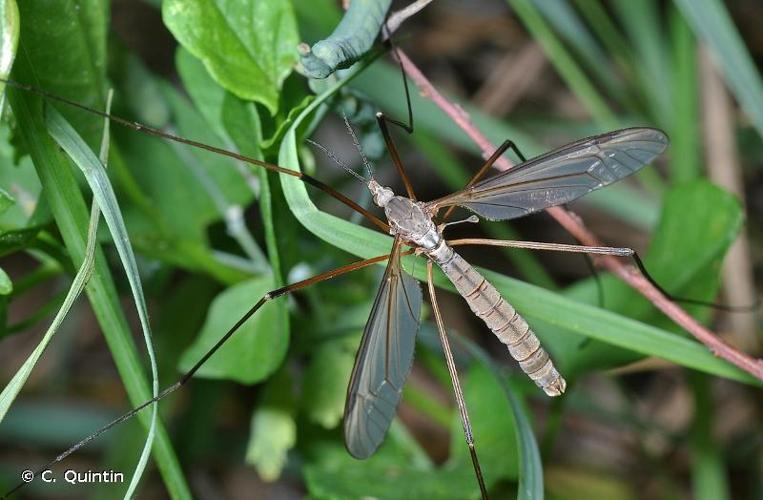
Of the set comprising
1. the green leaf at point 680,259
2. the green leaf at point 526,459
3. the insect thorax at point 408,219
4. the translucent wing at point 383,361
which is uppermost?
the insect thorax at point 408,219

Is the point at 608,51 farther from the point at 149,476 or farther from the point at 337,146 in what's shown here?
the point at 149,476

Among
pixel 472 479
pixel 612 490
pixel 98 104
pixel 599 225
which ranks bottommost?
pixel 612 490

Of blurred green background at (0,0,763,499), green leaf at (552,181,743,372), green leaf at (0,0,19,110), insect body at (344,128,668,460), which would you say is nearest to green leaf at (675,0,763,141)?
blurred green background at (0,0,763,499)

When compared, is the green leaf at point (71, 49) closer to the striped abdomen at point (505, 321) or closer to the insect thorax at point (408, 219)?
the insect thorax at point (408, 219)

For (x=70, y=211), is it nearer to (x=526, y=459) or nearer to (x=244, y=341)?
(x=244, y=341)

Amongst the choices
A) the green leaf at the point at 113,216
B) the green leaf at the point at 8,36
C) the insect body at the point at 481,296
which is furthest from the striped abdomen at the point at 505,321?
the green leaf at the point at 8,36

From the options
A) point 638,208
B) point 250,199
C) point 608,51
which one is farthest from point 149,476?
point 608,51

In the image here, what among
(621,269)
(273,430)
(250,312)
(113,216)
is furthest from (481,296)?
(113,216)
